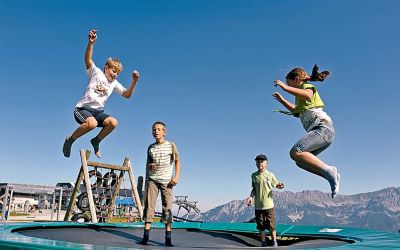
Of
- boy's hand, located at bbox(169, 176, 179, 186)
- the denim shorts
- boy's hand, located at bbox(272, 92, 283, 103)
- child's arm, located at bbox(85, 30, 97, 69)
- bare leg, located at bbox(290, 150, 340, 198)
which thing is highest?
child's arm, located at bbox(85, 30, 97, 69)

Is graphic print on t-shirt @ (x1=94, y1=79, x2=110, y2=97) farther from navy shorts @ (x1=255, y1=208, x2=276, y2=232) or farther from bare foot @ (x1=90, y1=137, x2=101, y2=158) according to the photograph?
navy shorts @ (x1=255, y1=208, x2=276, y2=232)

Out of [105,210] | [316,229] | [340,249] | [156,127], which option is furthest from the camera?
[105,210]

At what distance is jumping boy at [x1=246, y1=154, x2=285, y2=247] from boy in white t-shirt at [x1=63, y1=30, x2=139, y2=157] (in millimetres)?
1582

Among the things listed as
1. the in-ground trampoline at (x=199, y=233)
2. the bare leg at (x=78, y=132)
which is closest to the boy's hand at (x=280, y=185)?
the in-ground trampoline at (x=199, y=233)

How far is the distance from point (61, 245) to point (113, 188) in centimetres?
554

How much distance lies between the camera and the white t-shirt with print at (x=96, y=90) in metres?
3.96

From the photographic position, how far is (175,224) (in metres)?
5.31

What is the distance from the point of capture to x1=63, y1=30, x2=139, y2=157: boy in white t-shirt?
390 centimetres

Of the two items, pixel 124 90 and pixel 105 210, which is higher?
pixel 124 90

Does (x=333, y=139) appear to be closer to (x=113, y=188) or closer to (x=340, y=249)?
(x=340, y=249)

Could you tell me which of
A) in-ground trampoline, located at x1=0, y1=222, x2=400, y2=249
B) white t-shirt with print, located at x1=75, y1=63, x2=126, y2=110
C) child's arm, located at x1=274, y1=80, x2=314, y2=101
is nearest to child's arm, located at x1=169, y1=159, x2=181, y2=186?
in-ground trampoline, located at x1=0, y1=222, x2=400, y2=249

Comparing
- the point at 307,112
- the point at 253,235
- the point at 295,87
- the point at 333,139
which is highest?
the point at 295,87

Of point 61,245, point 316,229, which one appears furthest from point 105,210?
point 61,245

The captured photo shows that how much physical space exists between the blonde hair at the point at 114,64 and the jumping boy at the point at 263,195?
1.75m
